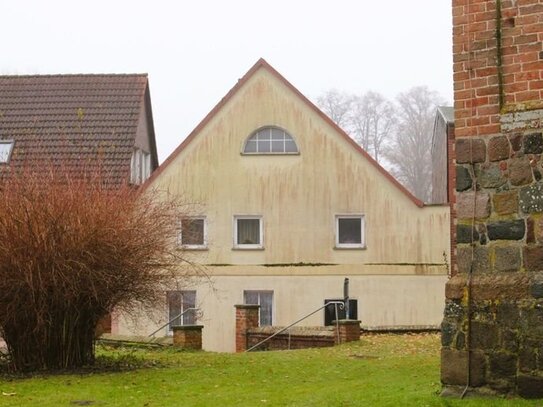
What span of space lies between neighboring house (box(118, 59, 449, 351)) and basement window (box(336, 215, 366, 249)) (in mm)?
29

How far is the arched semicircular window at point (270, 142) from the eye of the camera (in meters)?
27.2

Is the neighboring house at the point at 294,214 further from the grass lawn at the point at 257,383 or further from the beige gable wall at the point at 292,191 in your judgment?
the grass lawn at the point at 257,383

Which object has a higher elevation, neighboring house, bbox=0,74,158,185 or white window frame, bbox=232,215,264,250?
neighboring house, bbox=0,74,158,185

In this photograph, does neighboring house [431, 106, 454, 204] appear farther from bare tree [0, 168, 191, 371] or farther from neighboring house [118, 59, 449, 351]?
bare tree [0, 168, 191, 371]

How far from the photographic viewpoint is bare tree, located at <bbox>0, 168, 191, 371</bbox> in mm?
13531

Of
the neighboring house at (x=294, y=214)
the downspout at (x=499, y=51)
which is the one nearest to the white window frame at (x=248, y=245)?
the neighboring house at (x=294, y=214)

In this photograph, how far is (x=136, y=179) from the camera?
28578 millimetres

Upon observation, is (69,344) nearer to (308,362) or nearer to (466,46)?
(308,362)

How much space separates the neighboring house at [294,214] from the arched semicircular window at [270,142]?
0.10 feet

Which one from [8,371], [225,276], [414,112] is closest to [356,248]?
[225,276]

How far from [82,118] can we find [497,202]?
21275 mm

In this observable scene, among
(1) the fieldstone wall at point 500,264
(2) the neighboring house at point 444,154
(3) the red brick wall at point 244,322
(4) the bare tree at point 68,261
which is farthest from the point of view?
(2) the neighboring house at point 444,154

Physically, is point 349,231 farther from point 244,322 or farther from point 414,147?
point 414,147

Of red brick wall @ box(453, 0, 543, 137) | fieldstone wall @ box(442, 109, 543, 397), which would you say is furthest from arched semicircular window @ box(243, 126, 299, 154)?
fieldstone wall @ box(442, 109, 543, 397)
